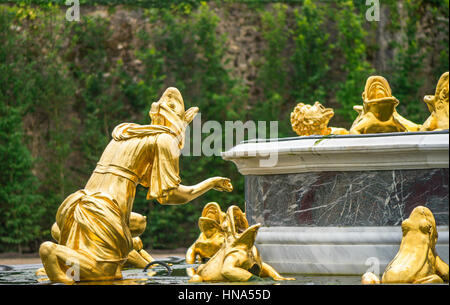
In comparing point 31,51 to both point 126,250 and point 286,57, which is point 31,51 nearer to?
point 286,57

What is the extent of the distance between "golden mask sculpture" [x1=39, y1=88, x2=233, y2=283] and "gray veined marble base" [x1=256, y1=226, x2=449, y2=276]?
49cm

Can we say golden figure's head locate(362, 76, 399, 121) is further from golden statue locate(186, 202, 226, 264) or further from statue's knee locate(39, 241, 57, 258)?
statue's knee locate(39, 241, 57, 258)

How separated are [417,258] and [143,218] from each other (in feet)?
5.93

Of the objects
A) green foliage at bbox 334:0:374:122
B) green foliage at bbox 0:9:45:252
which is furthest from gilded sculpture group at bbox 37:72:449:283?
green foliage at bbox 334:0:374:122

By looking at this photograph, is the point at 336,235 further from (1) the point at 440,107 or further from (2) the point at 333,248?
(1) the point at 440,107

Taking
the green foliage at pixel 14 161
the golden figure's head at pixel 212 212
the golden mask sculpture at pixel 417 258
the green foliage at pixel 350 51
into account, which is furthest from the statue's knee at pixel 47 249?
the green foliage at pixel 350 51

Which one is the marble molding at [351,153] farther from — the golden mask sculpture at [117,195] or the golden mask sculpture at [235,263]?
the golden mask sculpture at [235,263]

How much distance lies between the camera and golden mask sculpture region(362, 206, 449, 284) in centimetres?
341

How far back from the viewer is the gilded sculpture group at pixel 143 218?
11.5ft

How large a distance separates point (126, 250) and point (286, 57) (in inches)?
386

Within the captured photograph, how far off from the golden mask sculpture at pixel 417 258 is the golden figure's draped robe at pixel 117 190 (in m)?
1.30

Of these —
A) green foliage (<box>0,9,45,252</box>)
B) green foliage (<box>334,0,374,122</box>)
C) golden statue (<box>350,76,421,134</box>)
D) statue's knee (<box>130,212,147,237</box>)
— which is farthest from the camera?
green foliage (<box>334,0,374,122</box>)
